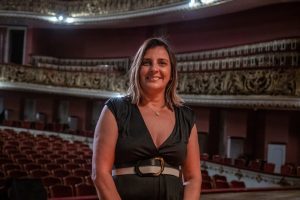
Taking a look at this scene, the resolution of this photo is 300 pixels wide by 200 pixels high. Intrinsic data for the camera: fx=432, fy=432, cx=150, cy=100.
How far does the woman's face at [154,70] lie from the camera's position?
6.01 ft

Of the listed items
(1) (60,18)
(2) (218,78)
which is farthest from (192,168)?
(1) (60,18)

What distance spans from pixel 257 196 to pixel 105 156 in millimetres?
4930

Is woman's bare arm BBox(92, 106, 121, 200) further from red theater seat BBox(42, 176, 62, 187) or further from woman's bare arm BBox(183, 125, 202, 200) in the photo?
red theater seat BBox(42, 176, 62, 187)

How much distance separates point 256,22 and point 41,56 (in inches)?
463

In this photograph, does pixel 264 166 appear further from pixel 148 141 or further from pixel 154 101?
pixel 148 141

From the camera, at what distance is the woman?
1745 millimetres

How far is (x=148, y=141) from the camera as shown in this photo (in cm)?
175

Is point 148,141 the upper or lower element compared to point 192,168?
upper

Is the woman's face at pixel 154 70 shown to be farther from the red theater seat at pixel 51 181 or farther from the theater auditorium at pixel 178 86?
the red theater seat at pixel 51 181

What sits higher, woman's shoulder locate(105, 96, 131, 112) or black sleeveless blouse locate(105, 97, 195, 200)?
woman's shoulder locate(105, 96, 131, 112)

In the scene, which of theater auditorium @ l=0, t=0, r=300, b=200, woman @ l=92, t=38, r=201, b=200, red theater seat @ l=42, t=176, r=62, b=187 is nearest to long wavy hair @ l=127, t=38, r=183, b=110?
woman @ l=92, t=38, r=201, b=200

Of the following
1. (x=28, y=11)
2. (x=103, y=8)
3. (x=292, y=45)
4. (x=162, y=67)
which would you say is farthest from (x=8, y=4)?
(x=162, y=67)

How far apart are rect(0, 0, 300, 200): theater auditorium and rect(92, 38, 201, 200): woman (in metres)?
2.11

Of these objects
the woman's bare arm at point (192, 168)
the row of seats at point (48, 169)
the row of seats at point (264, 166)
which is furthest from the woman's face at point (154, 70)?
the row of seats at point (264, 166)
